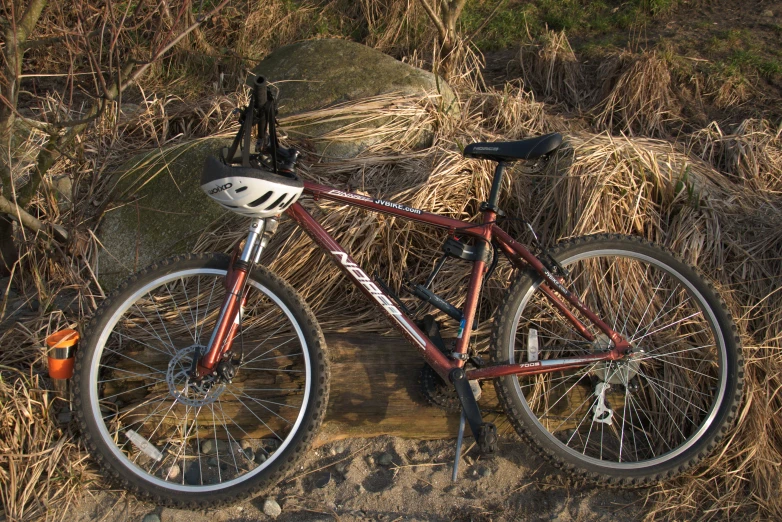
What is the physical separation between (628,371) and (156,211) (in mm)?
2705

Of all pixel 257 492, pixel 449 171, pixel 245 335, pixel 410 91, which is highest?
pixel 410 91

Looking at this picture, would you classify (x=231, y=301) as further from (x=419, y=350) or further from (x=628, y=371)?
(x=628, y=371)

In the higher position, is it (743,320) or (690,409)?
(743,320)

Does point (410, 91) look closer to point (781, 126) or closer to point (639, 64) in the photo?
point (639, 64)

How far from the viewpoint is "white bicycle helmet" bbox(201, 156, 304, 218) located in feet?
7.72

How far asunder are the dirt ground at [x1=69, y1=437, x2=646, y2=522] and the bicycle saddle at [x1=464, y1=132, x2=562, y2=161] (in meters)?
1.37

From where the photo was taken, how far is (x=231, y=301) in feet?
8.27

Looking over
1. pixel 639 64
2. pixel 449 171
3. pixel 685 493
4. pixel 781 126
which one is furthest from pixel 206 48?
pixel 685 493

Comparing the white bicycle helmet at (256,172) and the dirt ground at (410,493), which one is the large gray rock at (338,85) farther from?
the dirt ground at (410,493)

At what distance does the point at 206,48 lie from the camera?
5.57m

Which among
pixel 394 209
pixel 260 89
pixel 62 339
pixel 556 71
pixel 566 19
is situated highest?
pixel 566 19

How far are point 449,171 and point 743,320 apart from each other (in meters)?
1.67

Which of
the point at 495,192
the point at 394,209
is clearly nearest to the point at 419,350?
the point at 394,209

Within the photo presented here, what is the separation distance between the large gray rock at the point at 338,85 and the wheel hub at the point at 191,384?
166cm
